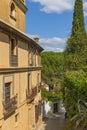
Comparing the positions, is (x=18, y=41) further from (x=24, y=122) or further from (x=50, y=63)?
(x=50, y=63)

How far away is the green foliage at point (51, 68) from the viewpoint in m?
63.5

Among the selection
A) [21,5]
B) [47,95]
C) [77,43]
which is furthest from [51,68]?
[21,5]

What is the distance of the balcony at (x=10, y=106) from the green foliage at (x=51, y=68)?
4010 cm

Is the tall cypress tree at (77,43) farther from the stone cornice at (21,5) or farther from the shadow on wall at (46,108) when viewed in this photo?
the stone cornice at (21,5)

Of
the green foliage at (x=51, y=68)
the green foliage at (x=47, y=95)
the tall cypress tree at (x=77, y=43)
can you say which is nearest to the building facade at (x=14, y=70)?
the tall cypress tree at (x=77, y=43)

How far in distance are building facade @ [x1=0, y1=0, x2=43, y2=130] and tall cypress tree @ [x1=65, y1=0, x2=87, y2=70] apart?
12.7 meters

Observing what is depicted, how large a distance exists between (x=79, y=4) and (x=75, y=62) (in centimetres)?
834

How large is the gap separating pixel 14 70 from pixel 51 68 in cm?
4063

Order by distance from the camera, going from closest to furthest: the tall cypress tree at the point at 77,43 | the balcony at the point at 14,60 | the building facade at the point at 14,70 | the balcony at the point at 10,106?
the building facade at the point at 14,70
the balcony at the point at 10,106
the balcony at the point at 14,60
the tall cypress tree at the point at 77,43

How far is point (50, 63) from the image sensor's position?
64.6 m

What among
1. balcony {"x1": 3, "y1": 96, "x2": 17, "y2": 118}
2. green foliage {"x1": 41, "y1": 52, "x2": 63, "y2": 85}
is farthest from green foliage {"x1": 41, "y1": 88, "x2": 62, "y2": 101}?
balcony {"x1": 3, "y1": 96, "x2": 17, "y2": 118}

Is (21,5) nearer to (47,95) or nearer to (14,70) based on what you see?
(14,70)

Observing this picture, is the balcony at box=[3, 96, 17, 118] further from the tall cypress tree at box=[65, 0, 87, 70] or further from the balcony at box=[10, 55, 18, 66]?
the tall cypress tree at box=[65, 0, 87, 70]

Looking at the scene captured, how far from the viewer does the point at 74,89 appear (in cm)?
2550
